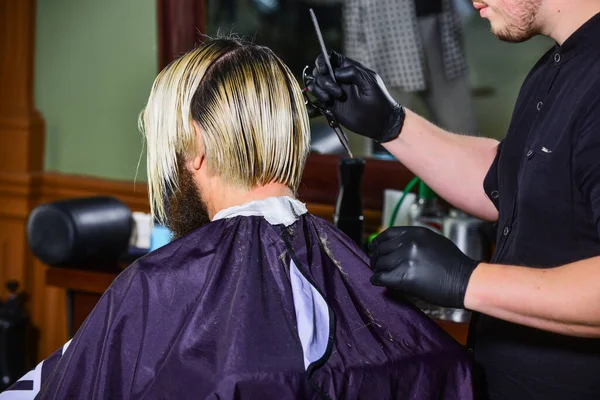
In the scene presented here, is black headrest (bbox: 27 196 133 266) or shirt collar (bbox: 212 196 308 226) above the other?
shirt collar (bbox: 212 196 308 226)

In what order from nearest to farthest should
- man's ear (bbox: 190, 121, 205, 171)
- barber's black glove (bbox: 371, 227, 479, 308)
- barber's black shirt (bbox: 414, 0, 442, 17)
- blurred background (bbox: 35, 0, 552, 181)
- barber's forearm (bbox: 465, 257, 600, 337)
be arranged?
1. barber's forearm (bbox: 465, 257, 600, 337)
2. barber's black glove (bbox: 371, 227, 479, 308)
3. man's ear (bbox: 190, 121, 205, 171)
4. barber's black shirt (bbox: 414, 0, 442, 17)
5. blurred background (bbox: 35, 0, 552, 181)

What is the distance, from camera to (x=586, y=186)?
161 centimetres

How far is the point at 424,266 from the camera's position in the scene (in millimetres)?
1669

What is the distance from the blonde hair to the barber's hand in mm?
299

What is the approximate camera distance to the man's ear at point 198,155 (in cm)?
174

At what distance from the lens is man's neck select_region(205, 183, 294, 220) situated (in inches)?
69.6

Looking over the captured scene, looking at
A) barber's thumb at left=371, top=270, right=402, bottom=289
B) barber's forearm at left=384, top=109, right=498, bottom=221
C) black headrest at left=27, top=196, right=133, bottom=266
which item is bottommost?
black headrest at left=27, top=196, right=133, bottom=266

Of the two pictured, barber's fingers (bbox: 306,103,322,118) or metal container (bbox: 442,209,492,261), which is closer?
barber's fingers (bbox: 306,103,322,118)

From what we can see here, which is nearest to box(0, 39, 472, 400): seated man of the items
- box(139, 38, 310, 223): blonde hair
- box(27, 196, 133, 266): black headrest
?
box(139, 38, 310, 223): blonde hair

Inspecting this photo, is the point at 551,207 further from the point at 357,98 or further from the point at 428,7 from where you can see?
the point at 428,7

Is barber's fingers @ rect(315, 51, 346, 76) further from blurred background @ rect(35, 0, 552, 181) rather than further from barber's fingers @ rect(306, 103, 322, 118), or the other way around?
blurred background @ rect(35, 0, 552, 181)

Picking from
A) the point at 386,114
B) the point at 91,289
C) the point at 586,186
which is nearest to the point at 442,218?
the point at 386,114

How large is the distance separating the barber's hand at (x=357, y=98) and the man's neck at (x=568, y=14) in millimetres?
446

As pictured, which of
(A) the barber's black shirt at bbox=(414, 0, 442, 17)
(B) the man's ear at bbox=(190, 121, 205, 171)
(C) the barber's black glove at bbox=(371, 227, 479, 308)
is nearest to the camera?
(C) the barber's black glove at bbox=(371, 227, 479, 308)
